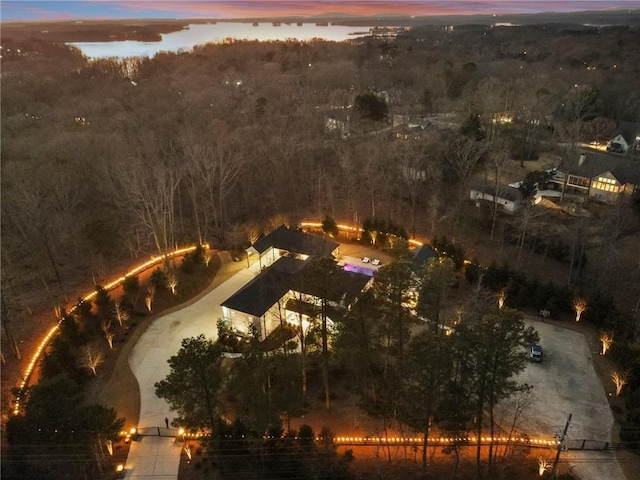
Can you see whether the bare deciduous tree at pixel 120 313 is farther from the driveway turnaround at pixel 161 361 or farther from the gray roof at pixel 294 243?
the gray roof at pixel 294 243

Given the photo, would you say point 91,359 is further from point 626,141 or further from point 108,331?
point 626,141

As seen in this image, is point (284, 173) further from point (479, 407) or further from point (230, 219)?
point (479, 407)

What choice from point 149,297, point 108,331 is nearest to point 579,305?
point 149,297

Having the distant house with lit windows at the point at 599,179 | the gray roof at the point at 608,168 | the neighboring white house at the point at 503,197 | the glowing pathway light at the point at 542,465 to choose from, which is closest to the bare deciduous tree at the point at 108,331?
the glowing pathway light at the point at 542,465

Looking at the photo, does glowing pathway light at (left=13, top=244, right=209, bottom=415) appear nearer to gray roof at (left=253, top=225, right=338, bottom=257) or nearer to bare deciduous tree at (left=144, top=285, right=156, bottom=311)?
bare deciduous tree at (left=144, top=285, right=156, bottom=311)

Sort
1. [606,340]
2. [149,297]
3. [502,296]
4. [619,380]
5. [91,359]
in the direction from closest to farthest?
[619,380]
[91,359]
[606,340]
[502,296]
[149,297]

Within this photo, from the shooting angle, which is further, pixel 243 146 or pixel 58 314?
pixel 243 146
